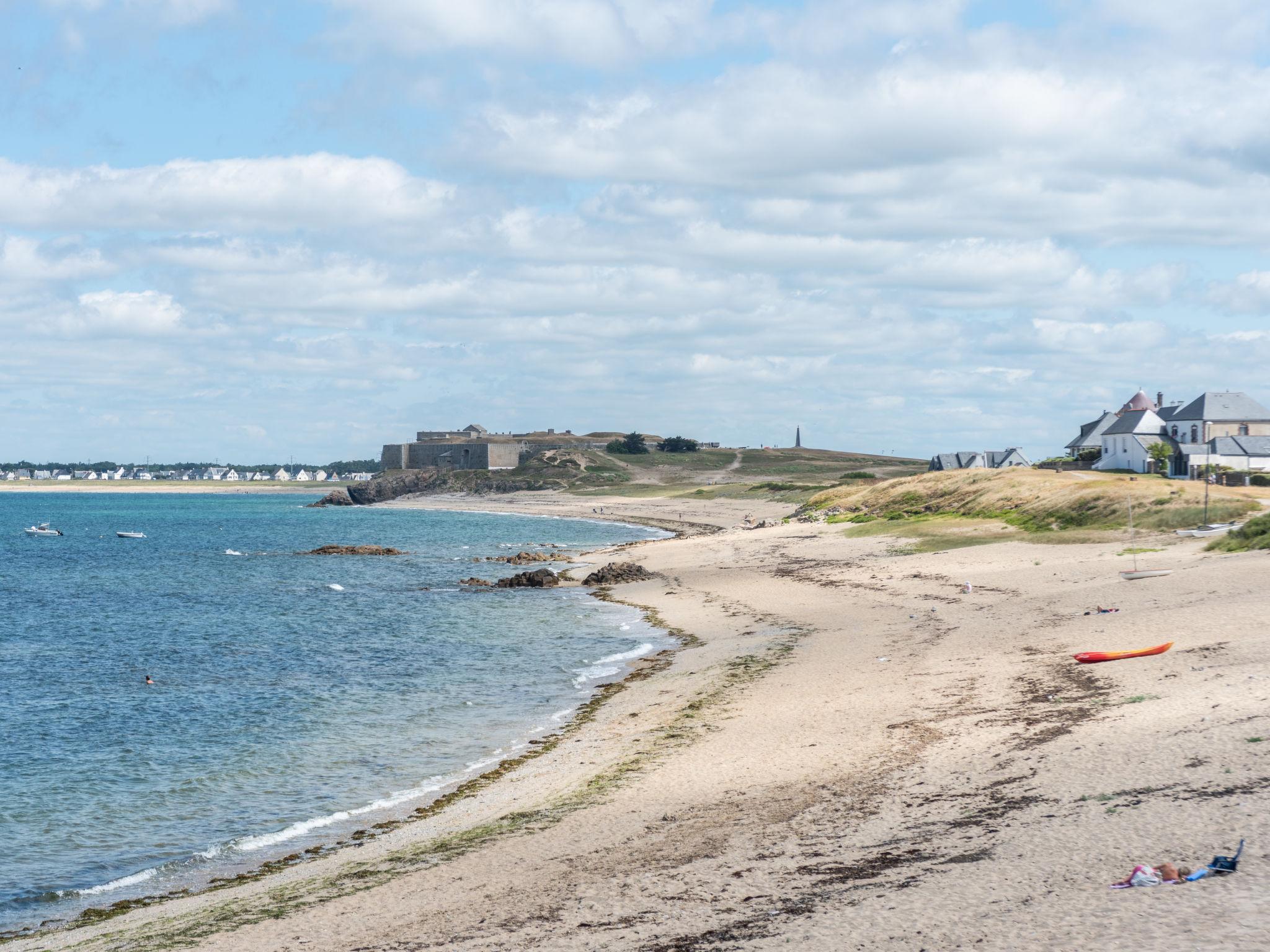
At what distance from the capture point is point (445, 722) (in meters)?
26.7

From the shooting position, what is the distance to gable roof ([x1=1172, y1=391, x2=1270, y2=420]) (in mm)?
88625

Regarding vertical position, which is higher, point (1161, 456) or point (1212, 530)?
point (1161, 456)

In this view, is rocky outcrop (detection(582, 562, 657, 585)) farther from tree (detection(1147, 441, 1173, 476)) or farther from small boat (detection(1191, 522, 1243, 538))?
tree (detection(1147, 441, 1173, 476))

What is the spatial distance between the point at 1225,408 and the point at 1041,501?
3960 cm

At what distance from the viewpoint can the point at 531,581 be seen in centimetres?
5734

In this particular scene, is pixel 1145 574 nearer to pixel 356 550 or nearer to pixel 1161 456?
pixel 1161 456

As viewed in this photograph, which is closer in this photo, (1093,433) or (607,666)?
(607,666)

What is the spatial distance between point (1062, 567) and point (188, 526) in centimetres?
11791

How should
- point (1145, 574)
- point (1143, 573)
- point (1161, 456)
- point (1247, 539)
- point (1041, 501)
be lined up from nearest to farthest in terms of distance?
1. point (1145, 574)
2. point (1143, 573)
3. point (1247, 539)
4. point (1041, 501)
5. point (1161, 456)

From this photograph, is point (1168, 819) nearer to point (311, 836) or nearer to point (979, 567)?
point (311, 836)

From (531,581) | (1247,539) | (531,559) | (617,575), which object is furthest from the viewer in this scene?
(531,559)

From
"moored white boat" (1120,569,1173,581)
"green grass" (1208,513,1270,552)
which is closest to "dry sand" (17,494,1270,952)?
"moored white boat" (1120,569,1173,581)

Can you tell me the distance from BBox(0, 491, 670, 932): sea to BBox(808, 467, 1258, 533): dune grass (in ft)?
80.4

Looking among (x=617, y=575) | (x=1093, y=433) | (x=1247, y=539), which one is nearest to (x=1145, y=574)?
(x=1247, y=539)
